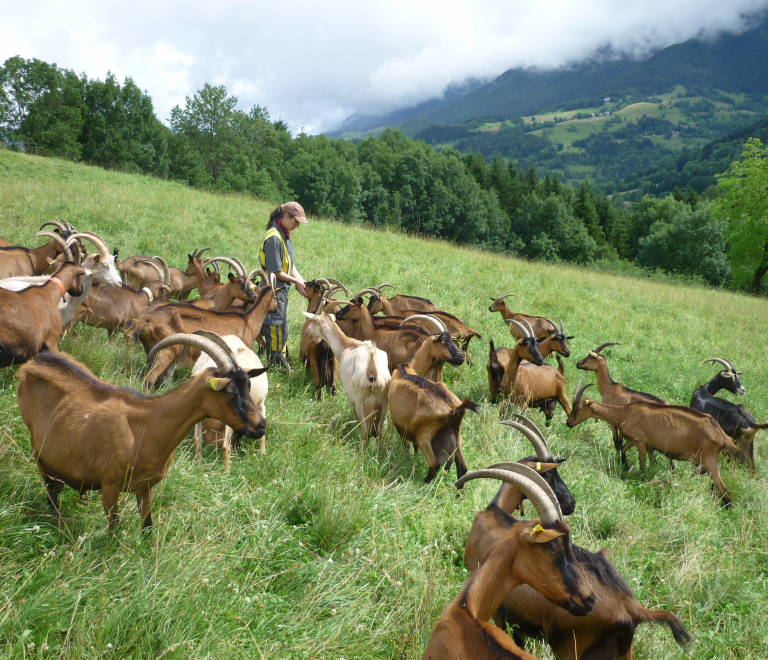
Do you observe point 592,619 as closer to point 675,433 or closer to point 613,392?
point 675,433

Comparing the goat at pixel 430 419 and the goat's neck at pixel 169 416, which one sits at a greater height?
the goat's neck at pixel 169 416

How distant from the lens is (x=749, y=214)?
37.4 m

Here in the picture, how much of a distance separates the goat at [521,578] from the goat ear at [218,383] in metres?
2.04

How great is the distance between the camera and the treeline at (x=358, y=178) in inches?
1847

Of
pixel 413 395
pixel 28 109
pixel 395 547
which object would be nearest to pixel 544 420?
pixel 413 395

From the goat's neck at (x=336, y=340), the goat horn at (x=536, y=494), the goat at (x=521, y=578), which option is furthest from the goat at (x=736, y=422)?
the goat at (x=521, y=578)

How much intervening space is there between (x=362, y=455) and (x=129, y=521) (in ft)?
8.30

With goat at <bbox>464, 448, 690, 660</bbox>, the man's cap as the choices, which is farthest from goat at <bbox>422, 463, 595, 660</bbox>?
the man's cap

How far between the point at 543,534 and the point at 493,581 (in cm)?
41

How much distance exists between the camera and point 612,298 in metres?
17.8

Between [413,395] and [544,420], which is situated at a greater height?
[413,395]

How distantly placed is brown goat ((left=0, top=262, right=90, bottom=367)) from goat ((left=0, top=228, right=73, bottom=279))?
2139mm

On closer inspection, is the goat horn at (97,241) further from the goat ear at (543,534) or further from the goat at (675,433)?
the goat at (675,433)

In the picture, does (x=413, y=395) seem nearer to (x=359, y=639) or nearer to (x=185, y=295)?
(x=359, y=639)
